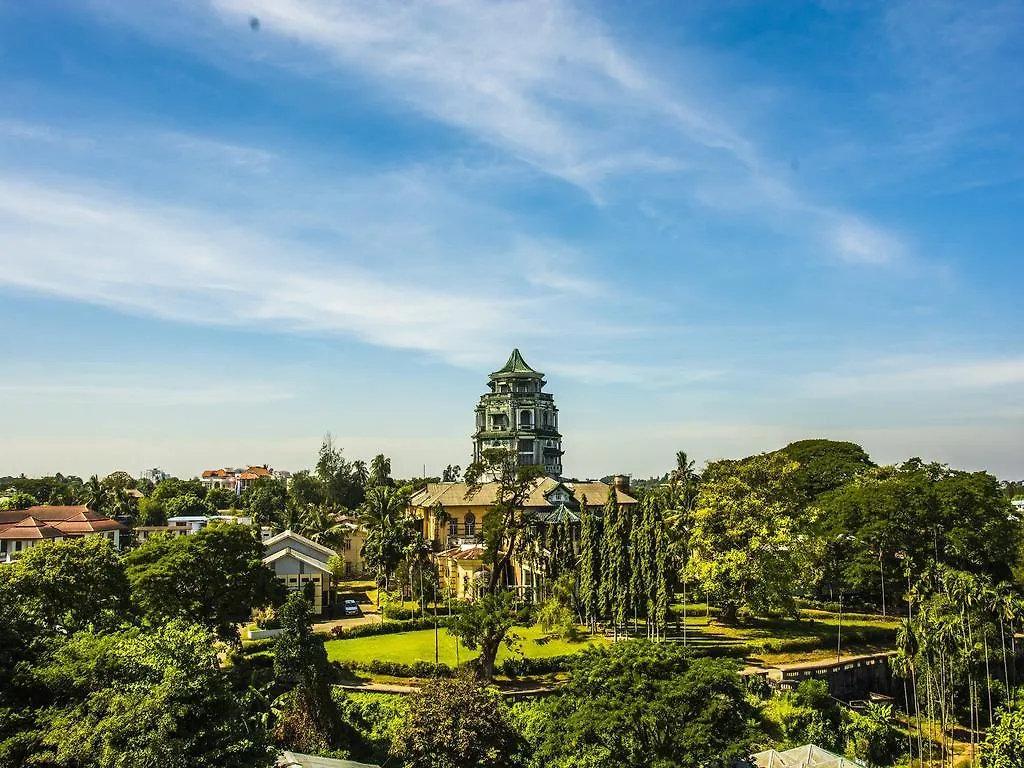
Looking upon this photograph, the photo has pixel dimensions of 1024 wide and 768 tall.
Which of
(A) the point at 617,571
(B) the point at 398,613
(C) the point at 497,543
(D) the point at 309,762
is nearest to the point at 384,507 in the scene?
(B) the point at 398,613

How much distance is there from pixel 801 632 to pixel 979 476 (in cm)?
1839

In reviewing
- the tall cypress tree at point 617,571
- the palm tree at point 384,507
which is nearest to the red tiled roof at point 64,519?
the palm tree at point 384,507

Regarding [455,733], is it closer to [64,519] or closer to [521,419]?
[64,519]

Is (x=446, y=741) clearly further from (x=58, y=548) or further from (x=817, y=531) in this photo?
(x=817, y=531)

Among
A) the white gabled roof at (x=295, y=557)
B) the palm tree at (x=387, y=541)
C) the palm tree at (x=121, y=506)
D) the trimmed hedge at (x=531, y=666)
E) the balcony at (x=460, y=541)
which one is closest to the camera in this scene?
the trimmed hedge at (x=531, y=666)

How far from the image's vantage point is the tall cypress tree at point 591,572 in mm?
48906

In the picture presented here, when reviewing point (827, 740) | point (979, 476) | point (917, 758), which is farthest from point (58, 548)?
point (979, 476)

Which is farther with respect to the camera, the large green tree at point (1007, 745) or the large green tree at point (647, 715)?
the large green tree at point (1007, 745)

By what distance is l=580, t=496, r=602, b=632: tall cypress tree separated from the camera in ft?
160

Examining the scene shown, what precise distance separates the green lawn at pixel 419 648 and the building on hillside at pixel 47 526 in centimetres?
3510

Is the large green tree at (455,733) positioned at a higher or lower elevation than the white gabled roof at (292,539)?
lower

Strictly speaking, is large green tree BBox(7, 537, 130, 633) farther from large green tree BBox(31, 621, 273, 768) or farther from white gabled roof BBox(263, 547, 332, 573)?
white gabled roof BBox(263, 547, 332, 573)

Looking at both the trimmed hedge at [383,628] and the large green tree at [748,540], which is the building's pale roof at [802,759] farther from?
the trimmed hedge at [383,628]

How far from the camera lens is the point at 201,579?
1619 inches
